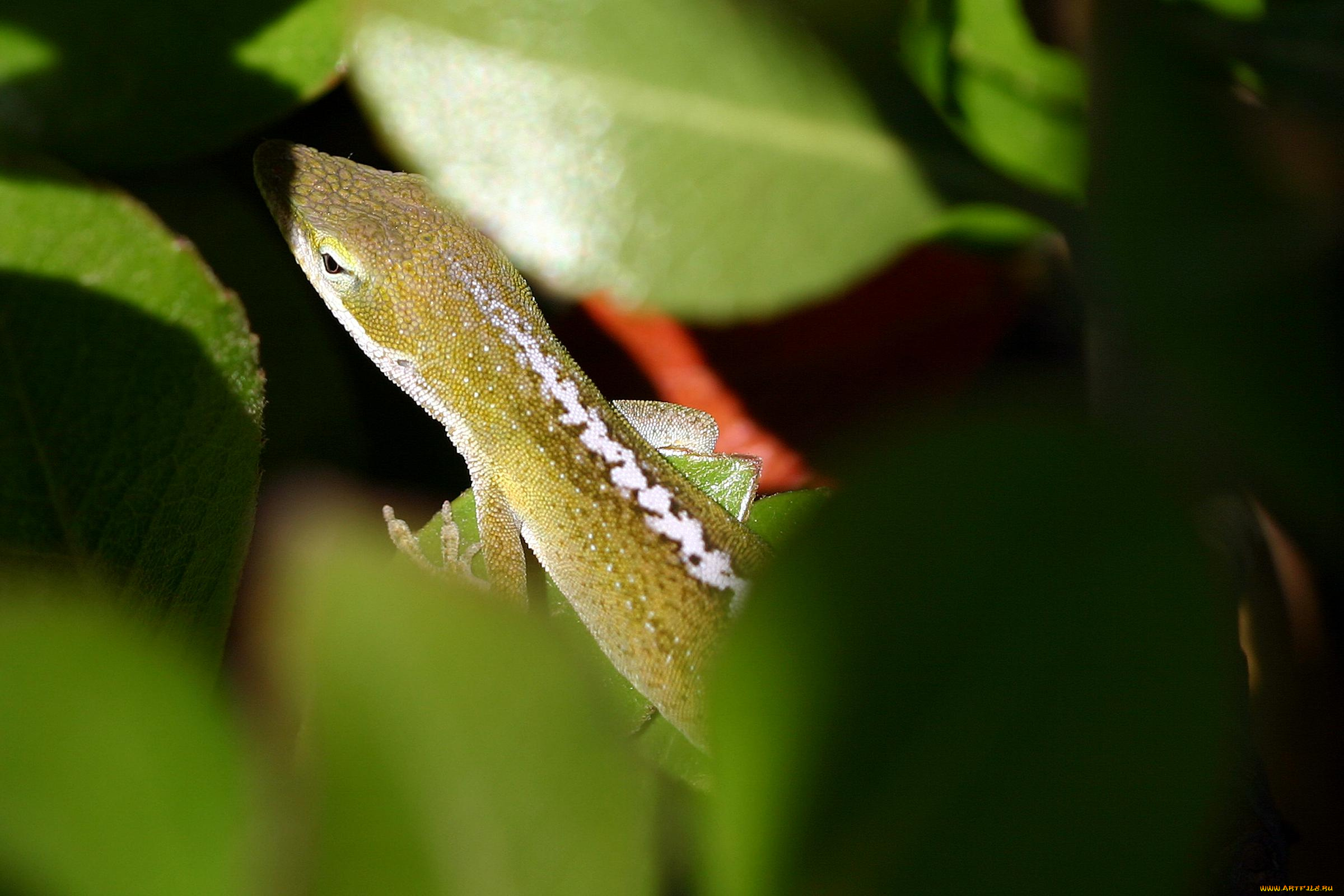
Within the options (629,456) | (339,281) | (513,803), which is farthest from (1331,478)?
(339,281)

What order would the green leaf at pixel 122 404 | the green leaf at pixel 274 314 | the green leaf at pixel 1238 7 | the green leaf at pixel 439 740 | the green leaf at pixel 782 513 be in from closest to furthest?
the green leaf at pixel 439 740 → the green leaf at pixel 122 404 → the green leaf at pixel 782 513 → the green leaf at pixel 1238 7 → the green leaf at pixel 274 314

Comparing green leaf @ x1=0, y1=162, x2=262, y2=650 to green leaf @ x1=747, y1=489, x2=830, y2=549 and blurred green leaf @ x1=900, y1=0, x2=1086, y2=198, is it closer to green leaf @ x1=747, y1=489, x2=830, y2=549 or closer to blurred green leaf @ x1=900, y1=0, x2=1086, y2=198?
green leaf @ x1=747, y1=489, x2=830, y2=549

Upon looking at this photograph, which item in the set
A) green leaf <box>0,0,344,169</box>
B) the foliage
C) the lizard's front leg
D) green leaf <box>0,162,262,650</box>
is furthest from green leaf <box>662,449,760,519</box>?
green leaf <box>0,0,344,169</box>

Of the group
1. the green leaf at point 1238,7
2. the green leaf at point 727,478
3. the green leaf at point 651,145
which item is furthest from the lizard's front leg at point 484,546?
the green leaf at point 1238,7

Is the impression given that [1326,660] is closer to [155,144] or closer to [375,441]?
[375,441]

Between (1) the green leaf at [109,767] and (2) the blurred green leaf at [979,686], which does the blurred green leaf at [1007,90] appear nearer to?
(2) the blurred green leaf at [979,686]

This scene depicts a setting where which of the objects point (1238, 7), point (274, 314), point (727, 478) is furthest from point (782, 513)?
point (1238, 7)
